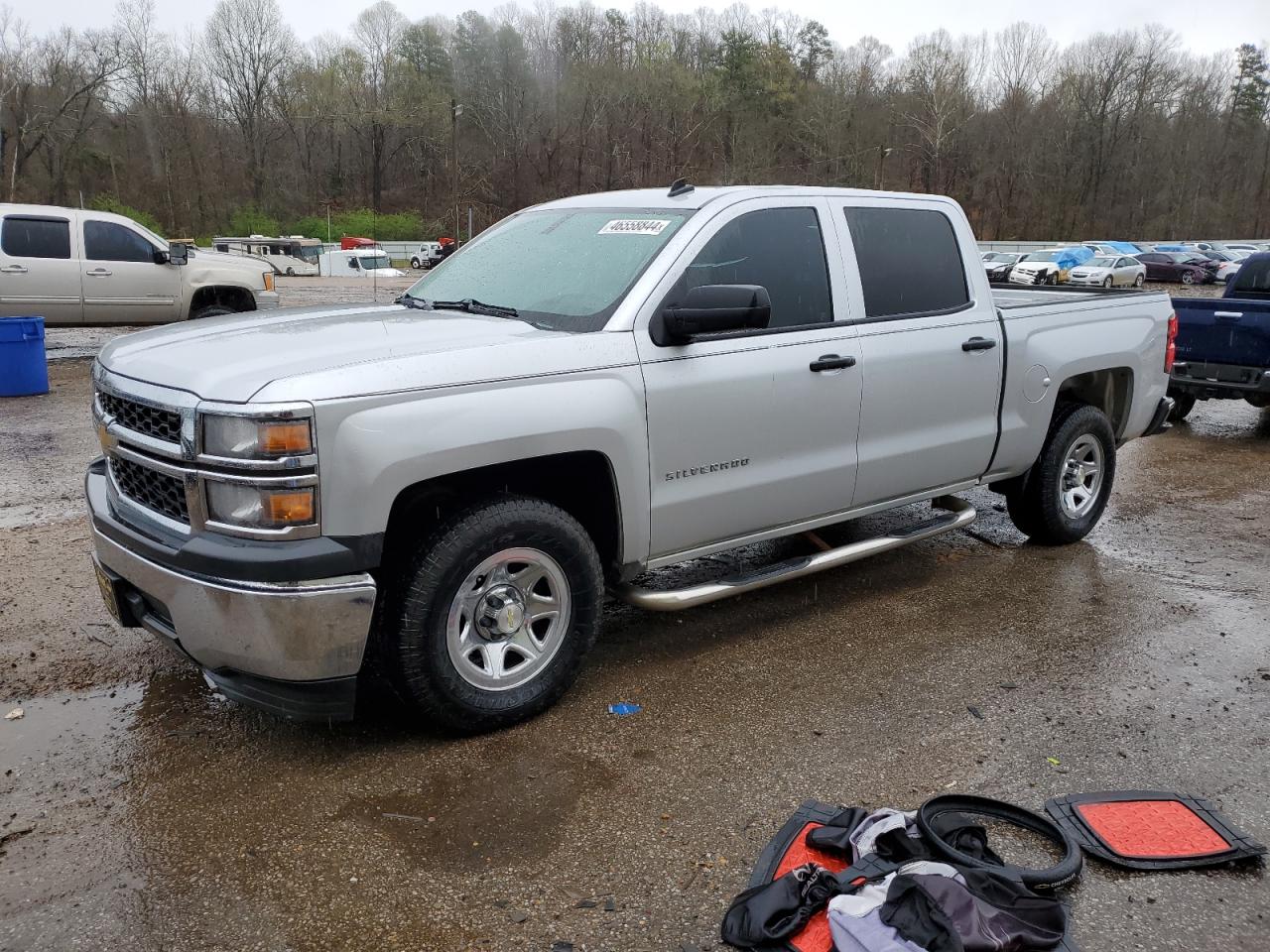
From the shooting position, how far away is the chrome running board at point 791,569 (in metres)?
4.08

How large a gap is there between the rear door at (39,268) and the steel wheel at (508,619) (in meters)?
12.3

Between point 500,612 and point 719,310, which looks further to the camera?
point 719,310

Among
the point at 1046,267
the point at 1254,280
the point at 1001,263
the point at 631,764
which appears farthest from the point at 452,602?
the point at 1001,263

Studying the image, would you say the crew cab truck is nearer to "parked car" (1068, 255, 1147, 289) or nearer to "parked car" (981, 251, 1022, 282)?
"parked car" (1068, 255, 1147, 289)

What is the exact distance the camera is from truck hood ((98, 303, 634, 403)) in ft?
10.4

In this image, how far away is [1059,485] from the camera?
6.01 m

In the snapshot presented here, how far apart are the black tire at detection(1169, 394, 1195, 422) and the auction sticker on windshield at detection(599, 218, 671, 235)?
8.73 metres

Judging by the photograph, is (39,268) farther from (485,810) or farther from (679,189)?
(485,810)

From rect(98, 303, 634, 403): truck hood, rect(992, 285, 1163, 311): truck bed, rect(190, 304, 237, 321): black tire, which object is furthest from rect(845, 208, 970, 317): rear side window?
rect(190, 304, 237, 321): black tire

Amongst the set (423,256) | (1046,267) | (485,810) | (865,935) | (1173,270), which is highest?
(423,256)

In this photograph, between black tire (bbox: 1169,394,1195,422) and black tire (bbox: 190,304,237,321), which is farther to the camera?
black tire (bbox: 190,304,237,321)

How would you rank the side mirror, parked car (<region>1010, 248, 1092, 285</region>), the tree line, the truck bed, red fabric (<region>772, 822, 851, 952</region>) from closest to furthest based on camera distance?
red fabric (<region>772, 822, 851, 952</region>) < the side mirror < the truck bed < parked car (<region>1010, 248, 1092, 285</region>) < the tree line

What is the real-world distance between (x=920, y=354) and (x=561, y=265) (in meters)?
1.79

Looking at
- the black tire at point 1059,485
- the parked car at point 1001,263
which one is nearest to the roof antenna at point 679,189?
the black tire at point 1059,485
